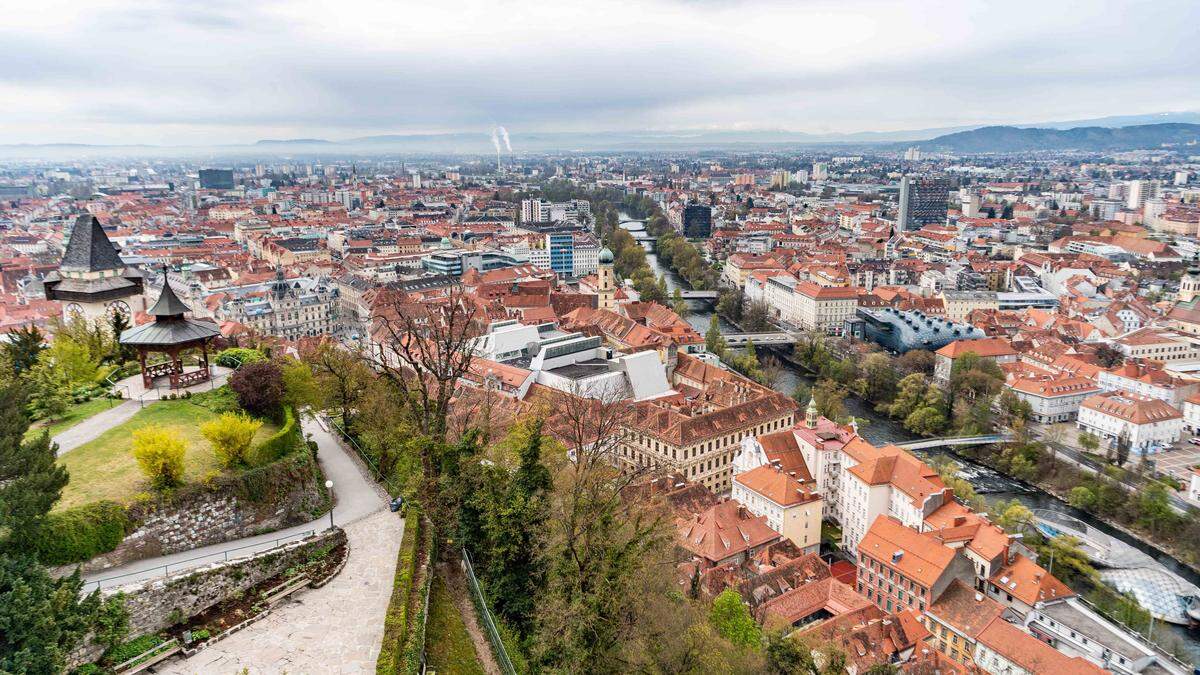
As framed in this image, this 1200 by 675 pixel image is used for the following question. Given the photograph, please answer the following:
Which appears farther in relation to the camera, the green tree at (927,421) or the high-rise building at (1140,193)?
the high-rise building at (1140,193)

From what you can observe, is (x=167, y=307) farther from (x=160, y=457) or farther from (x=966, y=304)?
(x=966, y=304)

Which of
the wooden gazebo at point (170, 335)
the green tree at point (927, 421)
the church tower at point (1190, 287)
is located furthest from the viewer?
the church tower at point (1190, 287)

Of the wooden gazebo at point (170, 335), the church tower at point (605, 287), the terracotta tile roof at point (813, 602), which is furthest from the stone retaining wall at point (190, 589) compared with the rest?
the church tower at point (605, 287)

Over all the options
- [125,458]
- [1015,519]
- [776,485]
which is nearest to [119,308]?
[125,458]

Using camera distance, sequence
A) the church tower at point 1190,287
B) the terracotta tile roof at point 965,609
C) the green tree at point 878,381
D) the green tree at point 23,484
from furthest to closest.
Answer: the church tower at point 1190,287, the green tree at point 878,381, the terracotta tile roof at point 965,609, the green tree at point 23,484

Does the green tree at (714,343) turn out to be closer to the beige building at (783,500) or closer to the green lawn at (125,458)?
the beige building at (783,500)

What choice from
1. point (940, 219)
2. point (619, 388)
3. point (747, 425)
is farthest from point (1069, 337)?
point (940, 219)
